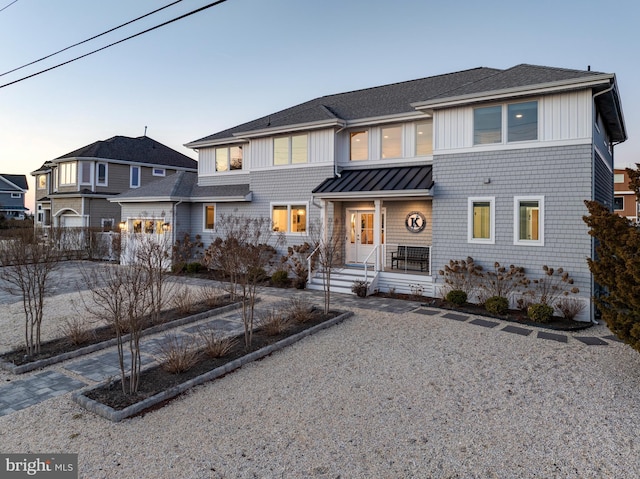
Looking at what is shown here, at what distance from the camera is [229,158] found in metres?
18.2

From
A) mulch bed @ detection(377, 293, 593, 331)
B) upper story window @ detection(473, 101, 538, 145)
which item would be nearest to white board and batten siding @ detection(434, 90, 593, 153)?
upper story window @ detection(473, 101, 538, 145)

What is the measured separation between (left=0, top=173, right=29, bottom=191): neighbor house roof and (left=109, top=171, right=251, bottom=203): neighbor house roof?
1607 inches

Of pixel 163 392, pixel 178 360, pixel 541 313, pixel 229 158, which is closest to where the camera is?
pixel 163 392

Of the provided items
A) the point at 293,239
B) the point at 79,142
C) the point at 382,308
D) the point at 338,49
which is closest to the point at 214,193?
the point at 293,239

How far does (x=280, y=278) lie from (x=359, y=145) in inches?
233

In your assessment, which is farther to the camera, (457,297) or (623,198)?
(623,198)

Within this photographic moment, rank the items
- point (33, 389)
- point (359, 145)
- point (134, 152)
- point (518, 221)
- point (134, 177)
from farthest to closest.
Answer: point (134, 152) → point (134, 177) → point (359, 145) → point (518, 221) → point (33, 389)

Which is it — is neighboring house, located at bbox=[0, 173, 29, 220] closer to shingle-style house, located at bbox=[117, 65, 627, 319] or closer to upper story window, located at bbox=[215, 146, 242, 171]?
shingle-style house, located at bbox=[117, 65, 627, 319]

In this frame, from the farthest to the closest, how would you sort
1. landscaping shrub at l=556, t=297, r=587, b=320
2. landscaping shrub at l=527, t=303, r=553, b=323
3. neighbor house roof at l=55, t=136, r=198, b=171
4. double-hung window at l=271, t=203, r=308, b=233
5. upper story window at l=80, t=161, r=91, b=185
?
1. neighbor house roof at l=55, t=136, r=198, b=171
2. upper story window at l=80, t=161, r=91, b=185
3. double-hung window at l=271, t=203, r=308, b=233
4. landscaping shrub at l=556, t=297, r=587, b=320
5. landscaping shrub at l=527, t=303, r=553, b=323

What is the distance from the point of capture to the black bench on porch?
1337 cm

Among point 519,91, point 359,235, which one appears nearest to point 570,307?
point 519,91

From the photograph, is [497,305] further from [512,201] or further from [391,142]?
[391,142]

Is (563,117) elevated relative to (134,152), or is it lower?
lower

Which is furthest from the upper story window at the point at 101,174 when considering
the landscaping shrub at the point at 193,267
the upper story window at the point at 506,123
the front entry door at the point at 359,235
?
the upper story window at the point at 506,123
